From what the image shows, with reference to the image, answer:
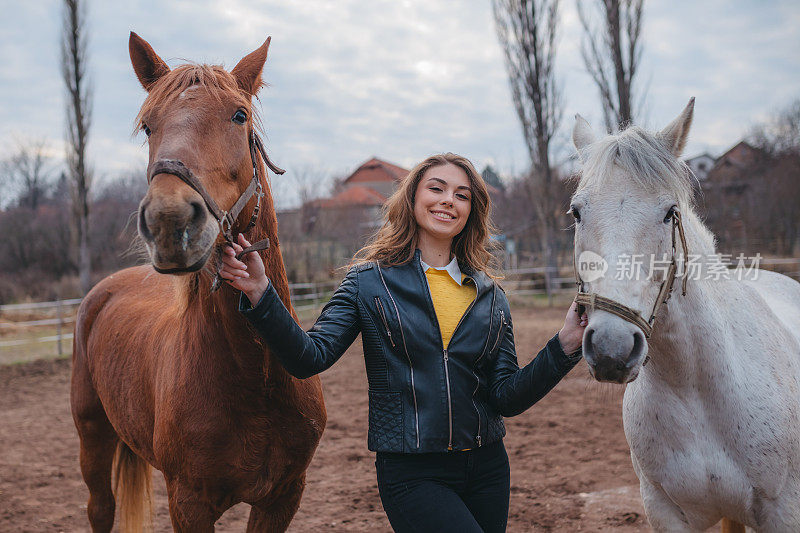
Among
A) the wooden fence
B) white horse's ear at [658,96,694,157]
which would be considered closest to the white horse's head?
white horse's ear at [658,96,694,157]

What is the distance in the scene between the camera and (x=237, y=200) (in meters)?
1.58

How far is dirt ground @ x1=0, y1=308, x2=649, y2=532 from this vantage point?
3.50 meters

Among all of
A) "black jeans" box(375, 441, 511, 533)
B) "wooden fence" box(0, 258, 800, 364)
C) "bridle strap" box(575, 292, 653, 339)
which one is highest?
"bridle strap" box(575, 292, 653, 339)

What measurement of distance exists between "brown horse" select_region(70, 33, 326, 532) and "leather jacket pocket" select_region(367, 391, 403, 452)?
44 cm

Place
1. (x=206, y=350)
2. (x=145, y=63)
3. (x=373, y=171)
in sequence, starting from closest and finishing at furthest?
(x=145, y=63) < (x=206, y=350) < (x=373, y=171)

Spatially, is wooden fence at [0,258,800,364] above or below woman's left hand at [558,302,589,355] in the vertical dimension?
below

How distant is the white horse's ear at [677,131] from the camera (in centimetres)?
180

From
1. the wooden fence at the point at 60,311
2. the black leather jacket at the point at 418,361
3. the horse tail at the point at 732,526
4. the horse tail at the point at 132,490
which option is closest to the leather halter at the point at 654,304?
the black leather jacket at the point at 418,361

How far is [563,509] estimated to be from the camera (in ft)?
11.5

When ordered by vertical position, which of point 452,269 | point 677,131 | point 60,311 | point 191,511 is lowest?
point 60,311

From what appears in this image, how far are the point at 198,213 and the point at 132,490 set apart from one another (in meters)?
2.52

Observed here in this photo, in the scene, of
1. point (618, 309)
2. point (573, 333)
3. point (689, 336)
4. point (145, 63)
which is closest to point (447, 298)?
point (573, 333)

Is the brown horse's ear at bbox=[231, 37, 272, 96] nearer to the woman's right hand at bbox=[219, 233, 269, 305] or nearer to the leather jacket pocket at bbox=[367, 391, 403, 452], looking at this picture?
the woman's right hand at bbox=[219, 233, 269, 305]

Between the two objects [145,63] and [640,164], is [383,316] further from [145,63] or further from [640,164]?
[145,63]
